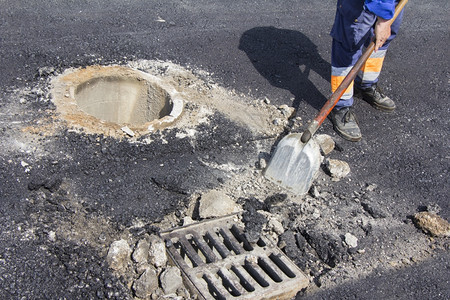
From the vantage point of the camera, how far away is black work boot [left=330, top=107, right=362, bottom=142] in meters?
3.95

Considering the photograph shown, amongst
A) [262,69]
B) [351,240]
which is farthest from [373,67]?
[351,240]

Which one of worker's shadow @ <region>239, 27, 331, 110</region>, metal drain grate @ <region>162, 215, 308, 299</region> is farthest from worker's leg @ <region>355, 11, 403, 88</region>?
Answer: metal drain grate @ <region>162, 215, 308, 299</region>

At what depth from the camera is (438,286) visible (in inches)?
111

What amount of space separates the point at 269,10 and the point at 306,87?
5.72 feet

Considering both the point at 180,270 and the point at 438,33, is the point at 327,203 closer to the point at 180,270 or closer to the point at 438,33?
the point at 180,270

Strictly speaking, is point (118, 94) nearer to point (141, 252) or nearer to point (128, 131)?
point (128, 131)

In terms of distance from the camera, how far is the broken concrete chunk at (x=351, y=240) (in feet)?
9.82

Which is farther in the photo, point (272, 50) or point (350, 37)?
point (272, 50)

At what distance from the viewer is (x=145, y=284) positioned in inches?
99.0

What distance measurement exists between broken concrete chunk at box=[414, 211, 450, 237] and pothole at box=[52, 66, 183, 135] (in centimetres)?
204

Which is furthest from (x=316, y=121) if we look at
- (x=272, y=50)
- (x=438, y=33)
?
(x=438, y=33)

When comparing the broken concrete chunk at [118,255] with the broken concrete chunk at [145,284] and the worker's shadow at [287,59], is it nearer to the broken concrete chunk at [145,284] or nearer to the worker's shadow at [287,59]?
the broken concrete chunk at [145,284]

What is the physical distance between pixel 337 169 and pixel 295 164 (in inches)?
17.6

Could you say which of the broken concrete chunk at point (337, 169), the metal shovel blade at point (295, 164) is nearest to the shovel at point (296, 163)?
the metal shovel blade at point (295, 164)
